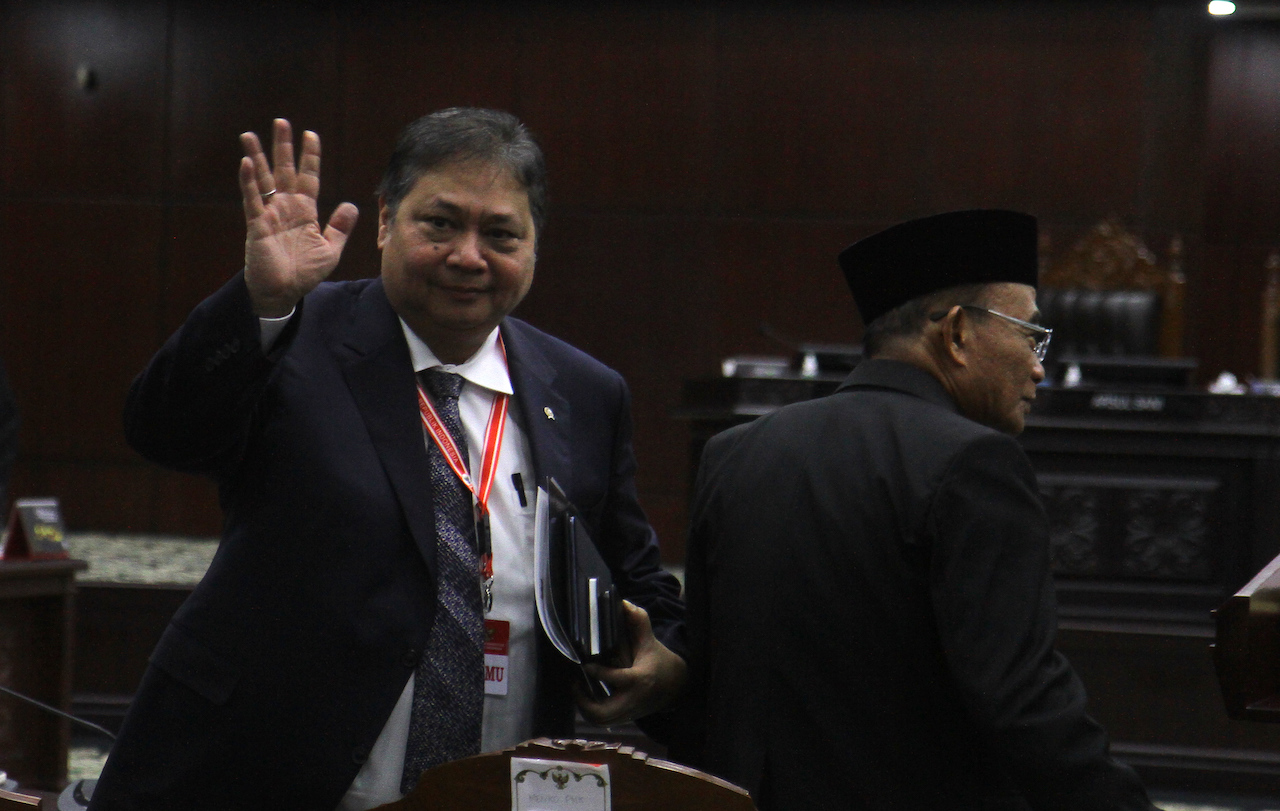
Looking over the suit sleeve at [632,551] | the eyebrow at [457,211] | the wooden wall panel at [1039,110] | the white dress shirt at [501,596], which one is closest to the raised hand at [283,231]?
the eyebrow at [457,211]

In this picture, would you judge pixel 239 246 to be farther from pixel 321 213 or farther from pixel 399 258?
pixel 399 258

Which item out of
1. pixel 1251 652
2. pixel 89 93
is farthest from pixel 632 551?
pixel 89 93

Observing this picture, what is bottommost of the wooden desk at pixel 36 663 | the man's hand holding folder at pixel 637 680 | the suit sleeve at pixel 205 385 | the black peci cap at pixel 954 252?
the wooden desk at pixel 36 663

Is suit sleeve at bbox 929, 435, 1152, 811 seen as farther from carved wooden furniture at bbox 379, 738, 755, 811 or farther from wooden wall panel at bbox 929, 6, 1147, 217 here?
wooden wall panel at bbox 929, 6, 1147, 217

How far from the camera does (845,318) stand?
707cm

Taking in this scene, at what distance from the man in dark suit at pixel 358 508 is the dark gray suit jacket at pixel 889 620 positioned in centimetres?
15

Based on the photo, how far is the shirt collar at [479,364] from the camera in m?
1.59

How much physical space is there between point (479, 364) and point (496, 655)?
360 millimetres

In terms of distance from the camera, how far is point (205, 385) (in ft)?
4.46

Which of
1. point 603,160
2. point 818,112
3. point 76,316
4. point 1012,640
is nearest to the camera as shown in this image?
point 1012,640

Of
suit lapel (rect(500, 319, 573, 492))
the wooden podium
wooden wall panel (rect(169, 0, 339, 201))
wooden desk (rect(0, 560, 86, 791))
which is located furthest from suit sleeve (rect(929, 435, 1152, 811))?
wooden wall panel (rect(169, 0, 339, 201))

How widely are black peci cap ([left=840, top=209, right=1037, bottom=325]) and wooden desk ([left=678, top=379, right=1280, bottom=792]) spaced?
2991 millimetres

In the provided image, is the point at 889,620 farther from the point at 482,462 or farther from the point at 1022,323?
the point at 482,462

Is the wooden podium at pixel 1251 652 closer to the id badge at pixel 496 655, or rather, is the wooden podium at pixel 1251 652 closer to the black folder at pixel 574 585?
the black folder at pixel 574 585
